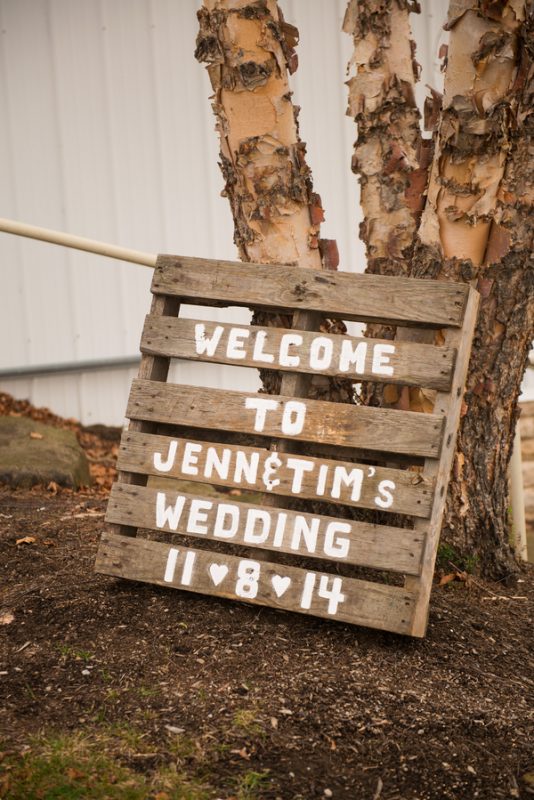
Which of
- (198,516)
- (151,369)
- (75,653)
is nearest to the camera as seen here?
(75,653)

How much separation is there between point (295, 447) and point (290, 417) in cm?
14

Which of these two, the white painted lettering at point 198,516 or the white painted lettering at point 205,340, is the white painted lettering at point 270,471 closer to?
the white painted lettering at point 198,516

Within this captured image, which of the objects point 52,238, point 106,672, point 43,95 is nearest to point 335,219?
point 43,95

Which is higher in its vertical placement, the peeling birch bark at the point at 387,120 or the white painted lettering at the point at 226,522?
the peeling birch bark at the point at 387,120

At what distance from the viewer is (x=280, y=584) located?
2916 mm

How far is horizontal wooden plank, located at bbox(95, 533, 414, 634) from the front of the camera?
9.21 feet

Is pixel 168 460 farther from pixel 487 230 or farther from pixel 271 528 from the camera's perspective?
pixel 487 230

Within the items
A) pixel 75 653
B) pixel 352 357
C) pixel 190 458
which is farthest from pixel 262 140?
pixel 75 653

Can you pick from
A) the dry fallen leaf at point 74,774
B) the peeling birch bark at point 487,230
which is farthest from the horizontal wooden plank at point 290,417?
the dry fallen leaf at point 74,774

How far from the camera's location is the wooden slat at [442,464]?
9.12ft

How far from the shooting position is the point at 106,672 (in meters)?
2.60

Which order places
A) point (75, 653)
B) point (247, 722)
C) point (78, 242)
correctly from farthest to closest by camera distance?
point (78, 242) → point (75, 653) → point (247, 722)

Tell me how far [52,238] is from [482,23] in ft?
7.11

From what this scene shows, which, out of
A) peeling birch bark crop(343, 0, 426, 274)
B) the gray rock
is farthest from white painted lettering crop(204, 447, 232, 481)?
the gray rock
